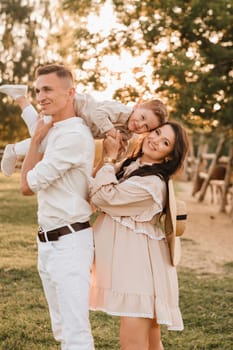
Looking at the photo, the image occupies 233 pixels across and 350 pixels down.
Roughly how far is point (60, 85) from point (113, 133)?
36 cm

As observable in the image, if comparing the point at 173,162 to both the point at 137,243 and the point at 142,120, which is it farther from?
the point at 137,243

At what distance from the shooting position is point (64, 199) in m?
3.46

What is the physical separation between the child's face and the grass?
1.91 metres

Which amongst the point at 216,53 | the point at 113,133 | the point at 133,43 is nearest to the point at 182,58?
the point at 216,53

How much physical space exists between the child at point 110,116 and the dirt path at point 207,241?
479cm

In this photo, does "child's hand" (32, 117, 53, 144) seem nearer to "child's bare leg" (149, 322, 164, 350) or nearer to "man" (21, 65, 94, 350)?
"man" (21, 65, 94, 350)

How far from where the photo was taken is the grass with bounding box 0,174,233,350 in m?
5.04

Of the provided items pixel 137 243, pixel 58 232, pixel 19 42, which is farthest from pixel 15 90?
pixel 19 42

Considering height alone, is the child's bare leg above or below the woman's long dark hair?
below

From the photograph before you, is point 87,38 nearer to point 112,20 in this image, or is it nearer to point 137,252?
point 112,20

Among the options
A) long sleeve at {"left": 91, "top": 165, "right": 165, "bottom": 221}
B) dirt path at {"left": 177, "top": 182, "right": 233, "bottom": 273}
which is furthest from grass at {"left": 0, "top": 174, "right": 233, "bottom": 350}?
long sleeve at {"left": 91, "top": 165, "right": 165, "bottom": 221}

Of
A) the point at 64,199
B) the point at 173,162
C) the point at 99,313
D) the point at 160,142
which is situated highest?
the point at 160,142

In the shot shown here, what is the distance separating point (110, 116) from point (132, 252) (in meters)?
0.69

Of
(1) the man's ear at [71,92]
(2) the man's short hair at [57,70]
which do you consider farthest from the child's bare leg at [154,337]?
(2) the man's short hair at [57,70]
